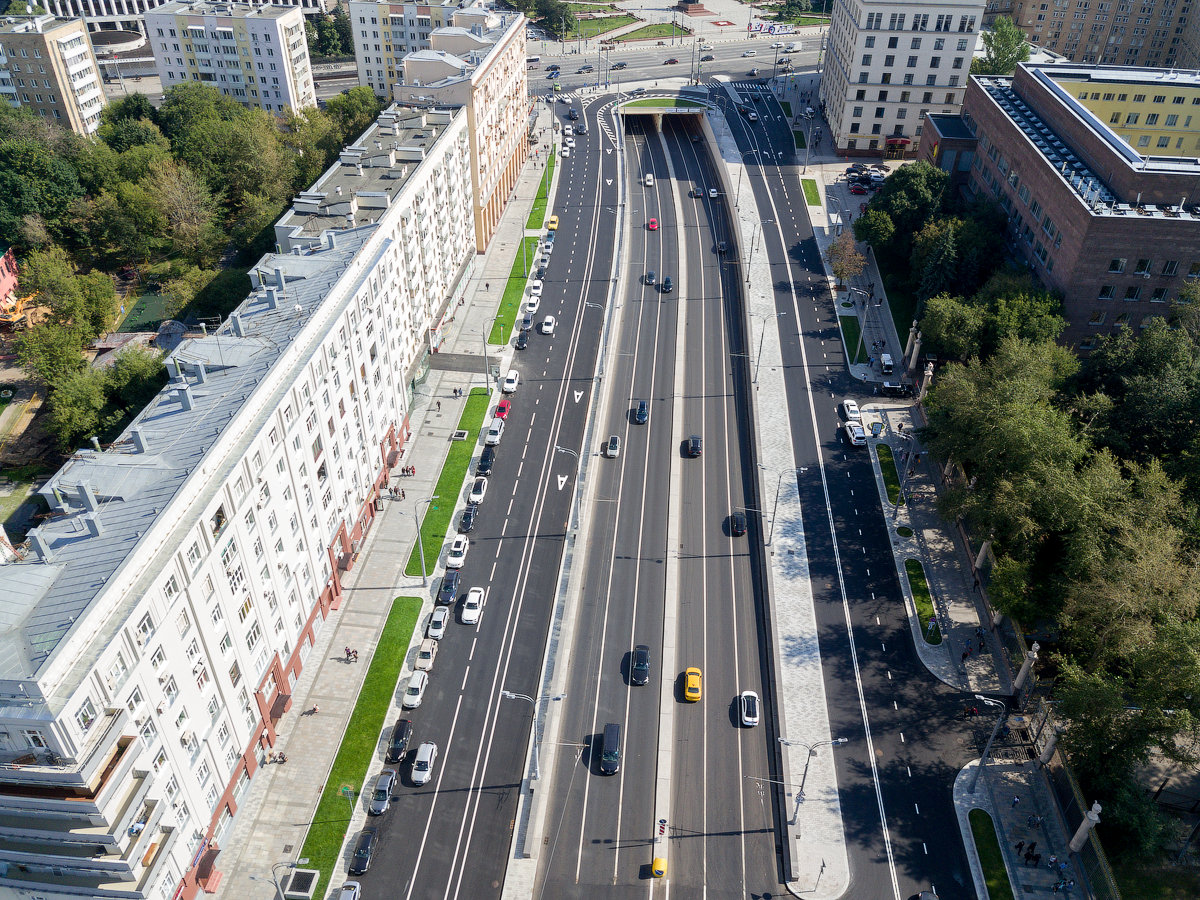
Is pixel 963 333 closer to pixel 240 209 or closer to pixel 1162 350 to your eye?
pixel 1162 350

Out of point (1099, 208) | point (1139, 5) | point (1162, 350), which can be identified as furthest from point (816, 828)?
point (1139, 5)

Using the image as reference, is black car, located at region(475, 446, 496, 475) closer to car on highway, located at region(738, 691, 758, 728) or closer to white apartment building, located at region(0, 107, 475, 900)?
white apartment building, located at region(0, 107, 475, 900)

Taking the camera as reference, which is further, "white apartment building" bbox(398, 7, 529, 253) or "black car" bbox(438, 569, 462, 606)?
"white apartment building" bbox(398, 7, 529, 253)

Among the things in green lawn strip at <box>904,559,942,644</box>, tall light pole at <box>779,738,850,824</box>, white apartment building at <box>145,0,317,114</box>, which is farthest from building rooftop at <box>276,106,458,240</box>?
white apartment building at <box>145,0,317,114</box>

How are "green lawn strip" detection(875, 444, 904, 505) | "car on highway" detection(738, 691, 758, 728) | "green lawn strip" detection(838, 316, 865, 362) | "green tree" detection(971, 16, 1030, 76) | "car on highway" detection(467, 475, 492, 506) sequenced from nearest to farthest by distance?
"car on highway" detection(738, 691, 758, 728)
"car on highway" detection(467, 475, 492, 506)
"green lawn strip" detection(875, 444, 904, 505)
"green lawn strip" detection(838, 316, 865, 362)
"green tree" detection(971, 16, 1030, 76)

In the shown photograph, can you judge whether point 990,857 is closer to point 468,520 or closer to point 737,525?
point 737,525

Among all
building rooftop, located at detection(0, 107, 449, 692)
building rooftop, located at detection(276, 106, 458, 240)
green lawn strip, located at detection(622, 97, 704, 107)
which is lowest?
green lawn strip, located at detection(622, 97, 704, 107)

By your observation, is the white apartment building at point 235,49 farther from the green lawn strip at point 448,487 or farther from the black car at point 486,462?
the black car at point 486,462
